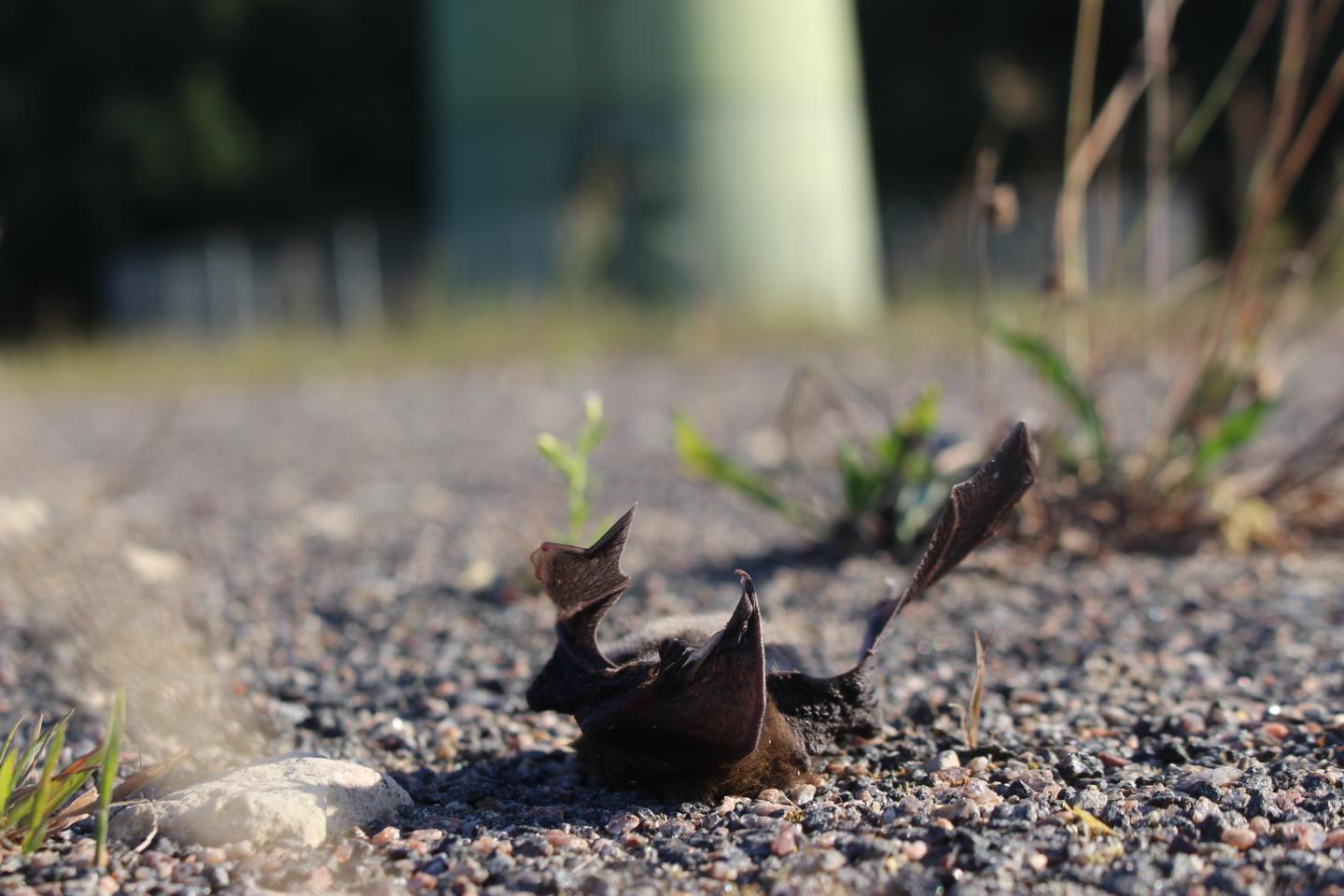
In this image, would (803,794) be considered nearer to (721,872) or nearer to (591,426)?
(721,872)

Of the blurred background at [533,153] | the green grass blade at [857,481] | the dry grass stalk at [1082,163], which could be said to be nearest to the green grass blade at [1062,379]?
the dry grass stalk at [1082,163]

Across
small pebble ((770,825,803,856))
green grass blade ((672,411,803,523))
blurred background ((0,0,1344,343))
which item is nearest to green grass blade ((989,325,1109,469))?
green grass blade ((672,411,803,523))

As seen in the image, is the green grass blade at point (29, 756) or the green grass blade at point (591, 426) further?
the green grass blade at point (591, 426)

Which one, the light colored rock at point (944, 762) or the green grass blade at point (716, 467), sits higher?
the green grass blade at point (716, 467)

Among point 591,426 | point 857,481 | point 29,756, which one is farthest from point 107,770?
point 857,481

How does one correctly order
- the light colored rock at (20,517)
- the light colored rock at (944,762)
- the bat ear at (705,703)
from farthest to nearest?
1. the light colored rock at (20,517)
2. the light colored rock at (944,762)
3. the bat ear at (705,703)

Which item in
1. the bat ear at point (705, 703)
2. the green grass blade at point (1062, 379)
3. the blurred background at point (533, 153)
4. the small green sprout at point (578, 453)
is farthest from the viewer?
the blurred background at point (533, 153)

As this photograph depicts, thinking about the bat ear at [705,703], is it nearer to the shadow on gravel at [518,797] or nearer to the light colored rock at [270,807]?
the shadow on gravel at [518,797]

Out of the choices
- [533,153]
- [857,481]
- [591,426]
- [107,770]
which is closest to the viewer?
[107,770]
